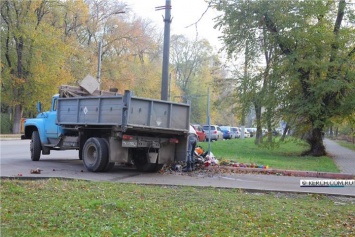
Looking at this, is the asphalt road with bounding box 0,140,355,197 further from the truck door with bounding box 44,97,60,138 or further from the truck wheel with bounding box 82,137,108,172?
the truck door with bounding box 44,97,60,138

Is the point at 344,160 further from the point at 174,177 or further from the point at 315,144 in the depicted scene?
the point at 174,177

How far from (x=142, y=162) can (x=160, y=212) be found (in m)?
7.13

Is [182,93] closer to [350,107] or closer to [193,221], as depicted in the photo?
[350,107]

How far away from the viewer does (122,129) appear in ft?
38.2

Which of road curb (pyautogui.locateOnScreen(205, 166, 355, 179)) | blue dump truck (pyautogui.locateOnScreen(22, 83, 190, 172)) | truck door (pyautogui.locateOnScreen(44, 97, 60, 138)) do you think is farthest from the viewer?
truck door (pyautogui.locateOnScreen(44, 97, 60, 138))

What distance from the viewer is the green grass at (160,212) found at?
5613 mm

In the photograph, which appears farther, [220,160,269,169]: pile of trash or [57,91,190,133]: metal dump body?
[220,160,269,169]: pile of trash

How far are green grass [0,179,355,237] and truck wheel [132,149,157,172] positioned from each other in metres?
3.94

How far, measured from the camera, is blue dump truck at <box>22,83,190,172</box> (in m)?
11.9

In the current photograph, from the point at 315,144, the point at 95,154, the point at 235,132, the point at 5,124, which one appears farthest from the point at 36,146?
the point at 235,132

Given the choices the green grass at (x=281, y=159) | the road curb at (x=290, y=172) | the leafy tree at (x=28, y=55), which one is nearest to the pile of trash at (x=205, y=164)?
the road curb at (x=290, y=172)

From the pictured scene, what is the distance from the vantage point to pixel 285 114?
21.3 m

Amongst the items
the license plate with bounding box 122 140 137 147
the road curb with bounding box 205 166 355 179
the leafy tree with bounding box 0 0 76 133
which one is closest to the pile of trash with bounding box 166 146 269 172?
the road curb with bounding box 205 166 355 179

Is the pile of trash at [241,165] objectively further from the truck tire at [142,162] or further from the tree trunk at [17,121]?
the tree trunk at [17,121]
